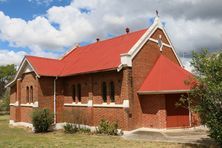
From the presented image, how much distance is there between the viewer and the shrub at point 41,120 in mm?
25234

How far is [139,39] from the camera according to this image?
23.3 m

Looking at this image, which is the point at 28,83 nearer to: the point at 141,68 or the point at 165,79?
the point at 141,68

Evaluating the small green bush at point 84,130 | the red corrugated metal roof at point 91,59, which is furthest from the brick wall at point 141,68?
the small green bush at point 84,130

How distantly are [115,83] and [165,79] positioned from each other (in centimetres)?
372

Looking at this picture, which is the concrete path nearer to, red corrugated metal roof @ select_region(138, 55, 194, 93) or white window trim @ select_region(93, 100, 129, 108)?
white window trim @ select_region(93, 100, 129, 108)

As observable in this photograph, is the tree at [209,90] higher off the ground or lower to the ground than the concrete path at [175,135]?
higher

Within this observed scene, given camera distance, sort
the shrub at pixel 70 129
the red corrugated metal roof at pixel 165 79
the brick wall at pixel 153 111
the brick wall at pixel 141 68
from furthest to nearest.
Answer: the shrub at pixel 70 129 → the brick wall at pixel 141 68 → the brick wall at pixel 153 111 → the red corrugated metal roof at pixel 165 79

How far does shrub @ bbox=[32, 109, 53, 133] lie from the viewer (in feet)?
82.8

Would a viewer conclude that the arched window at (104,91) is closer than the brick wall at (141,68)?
No

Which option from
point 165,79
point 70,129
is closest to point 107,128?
point 70,129

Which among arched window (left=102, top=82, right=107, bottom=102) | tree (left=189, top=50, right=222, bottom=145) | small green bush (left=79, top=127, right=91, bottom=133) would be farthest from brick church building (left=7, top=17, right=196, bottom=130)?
tree (left=189, top=50, right=222, bottom=145)

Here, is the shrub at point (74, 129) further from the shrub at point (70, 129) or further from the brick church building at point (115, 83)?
the brick church building at point (115, 83)

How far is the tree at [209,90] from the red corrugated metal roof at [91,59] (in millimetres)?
8587

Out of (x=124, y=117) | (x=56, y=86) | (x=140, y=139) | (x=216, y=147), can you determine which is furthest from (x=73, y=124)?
(x=216, y=147)
